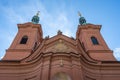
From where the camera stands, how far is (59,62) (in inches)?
696

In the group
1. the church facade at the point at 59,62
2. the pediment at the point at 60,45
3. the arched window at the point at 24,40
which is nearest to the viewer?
the church facade at the point at 59,62

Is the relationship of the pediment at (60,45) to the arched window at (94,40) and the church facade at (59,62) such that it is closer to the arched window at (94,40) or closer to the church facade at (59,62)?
the church facade at (59,62)

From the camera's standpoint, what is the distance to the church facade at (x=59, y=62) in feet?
56.6

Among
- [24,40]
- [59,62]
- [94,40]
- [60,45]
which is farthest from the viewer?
[94,40]

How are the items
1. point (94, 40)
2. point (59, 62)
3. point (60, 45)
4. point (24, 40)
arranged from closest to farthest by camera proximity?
point (59, 62) < point (60, 45) < point (24, 40) < point (94, 40)

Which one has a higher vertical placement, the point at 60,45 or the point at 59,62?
the point at 60,45

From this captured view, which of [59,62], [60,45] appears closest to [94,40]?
[60,45]

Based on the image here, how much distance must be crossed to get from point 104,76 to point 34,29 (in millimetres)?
15414

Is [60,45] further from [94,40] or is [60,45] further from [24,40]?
[94,40]

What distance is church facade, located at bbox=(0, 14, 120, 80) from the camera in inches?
679

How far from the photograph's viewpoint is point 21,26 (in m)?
31.2

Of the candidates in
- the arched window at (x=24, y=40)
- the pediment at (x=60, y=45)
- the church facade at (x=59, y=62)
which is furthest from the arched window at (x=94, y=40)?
the arched window at (x=24, y=40)

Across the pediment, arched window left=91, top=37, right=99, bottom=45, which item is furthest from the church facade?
arched window left=91, top=37, right=99, bottom=45

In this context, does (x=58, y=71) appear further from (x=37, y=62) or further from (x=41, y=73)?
(x=37, y=62)
